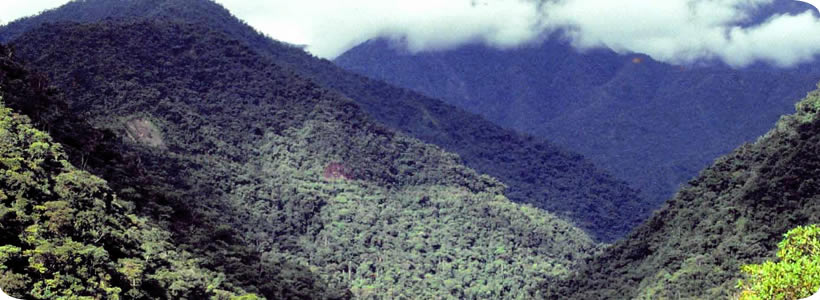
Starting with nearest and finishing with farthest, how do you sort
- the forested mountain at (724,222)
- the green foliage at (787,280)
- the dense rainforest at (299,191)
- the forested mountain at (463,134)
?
the green foliage at (787,280) < the dense rainforest at (299,191) < the forested mountain at (724,222) < the forested mountain at (463,134)

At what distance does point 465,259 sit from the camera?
87.7 m

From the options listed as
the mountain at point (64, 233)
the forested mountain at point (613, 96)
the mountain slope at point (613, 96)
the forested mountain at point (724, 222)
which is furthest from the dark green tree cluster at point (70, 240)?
the mountain slope at point (613, 96)

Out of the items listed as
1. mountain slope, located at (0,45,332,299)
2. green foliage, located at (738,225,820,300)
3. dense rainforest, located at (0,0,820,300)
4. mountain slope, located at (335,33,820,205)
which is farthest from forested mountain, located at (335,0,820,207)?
green foliage, located at (738,225,820,300)

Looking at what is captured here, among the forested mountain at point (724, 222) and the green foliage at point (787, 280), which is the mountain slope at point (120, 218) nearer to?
the green foliage at point (787, 280)

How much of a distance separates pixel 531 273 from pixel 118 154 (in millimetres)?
46005

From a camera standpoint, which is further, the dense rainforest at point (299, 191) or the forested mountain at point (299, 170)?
the forested mountain at point (299, 170)

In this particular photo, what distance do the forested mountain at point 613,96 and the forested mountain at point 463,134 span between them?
1443cm

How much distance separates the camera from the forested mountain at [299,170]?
78812 millimetres

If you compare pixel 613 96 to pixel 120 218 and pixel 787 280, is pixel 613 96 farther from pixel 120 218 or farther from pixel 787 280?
pixel 787 280

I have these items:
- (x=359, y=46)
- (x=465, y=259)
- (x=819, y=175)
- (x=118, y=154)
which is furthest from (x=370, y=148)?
(x=359, y=46)

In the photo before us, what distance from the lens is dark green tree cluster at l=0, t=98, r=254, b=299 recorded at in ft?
94.0

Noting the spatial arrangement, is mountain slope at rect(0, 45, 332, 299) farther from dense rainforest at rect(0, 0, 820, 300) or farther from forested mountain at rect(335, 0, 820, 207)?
forested mountain at rect(335, 0, 820, 207)

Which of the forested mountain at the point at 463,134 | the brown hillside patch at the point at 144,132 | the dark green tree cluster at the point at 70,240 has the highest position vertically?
the forested mountain at the point at 463,134

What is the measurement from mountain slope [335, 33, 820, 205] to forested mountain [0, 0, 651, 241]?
15306 mm
